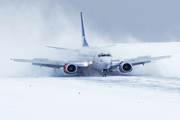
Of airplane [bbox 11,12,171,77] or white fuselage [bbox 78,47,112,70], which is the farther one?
airplane [bbox 11,12,171,77]

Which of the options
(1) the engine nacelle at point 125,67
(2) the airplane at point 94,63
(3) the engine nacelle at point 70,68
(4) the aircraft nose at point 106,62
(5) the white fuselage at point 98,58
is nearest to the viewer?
(4) the aircraft nose at point 106,62

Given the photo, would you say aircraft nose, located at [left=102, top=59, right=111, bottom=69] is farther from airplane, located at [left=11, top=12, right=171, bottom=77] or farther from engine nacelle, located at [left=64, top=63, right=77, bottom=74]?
engine nacelle, located at [left=64, top=63, right=77, bottom=74]

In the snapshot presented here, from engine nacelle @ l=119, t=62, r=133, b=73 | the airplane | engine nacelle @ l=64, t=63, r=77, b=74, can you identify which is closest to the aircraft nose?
the airplane

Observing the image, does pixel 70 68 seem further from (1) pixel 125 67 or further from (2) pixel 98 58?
(1) pixel 125 67

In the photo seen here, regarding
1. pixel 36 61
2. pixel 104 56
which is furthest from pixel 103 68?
pixel 36 61

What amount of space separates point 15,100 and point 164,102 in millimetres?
7148

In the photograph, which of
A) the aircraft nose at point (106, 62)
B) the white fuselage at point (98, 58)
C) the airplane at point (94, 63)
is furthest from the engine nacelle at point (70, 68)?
the aircraft nose at point (106, 62)

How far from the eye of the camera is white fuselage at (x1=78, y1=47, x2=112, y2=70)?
33406 millimetres

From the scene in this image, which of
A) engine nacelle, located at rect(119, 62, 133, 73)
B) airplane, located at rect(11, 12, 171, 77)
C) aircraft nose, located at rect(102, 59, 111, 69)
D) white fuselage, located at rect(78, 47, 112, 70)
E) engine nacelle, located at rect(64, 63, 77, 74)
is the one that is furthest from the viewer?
Result: engine nacelle, located at rect(119, 62, 133, 73)

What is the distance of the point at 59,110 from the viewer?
12586 millimetres

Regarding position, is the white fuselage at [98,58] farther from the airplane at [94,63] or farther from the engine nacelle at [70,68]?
the engine nacelle at [70,68]

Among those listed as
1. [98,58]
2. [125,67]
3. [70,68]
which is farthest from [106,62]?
[70,68]

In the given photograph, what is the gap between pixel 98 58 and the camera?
34.0m

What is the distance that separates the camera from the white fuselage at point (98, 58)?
33.4 m
